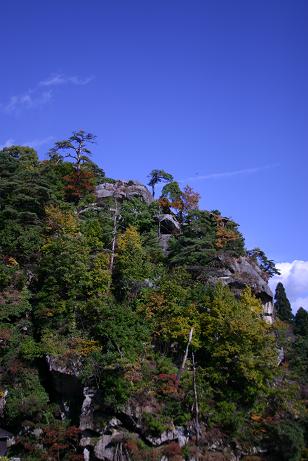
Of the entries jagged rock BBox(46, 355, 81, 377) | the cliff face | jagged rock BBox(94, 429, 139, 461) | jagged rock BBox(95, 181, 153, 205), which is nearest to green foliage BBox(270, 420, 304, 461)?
the cliff face

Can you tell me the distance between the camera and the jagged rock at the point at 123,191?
44.0 meters

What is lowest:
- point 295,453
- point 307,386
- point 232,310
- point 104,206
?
point 295,453

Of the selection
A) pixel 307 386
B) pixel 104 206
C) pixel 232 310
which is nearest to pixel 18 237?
pixel 104 206

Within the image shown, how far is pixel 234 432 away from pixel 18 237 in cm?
2066

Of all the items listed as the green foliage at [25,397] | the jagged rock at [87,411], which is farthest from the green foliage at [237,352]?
the green foliage at [25,397]

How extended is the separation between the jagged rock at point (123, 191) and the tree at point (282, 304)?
21001 millimetres

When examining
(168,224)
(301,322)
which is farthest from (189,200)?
(301,322)

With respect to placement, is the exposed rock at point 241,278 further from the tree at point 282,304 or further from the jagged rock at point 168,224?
the tree at point 282,304

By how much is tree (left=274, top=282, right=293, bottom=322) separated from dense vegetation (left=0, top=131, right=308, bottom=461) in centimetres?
1542

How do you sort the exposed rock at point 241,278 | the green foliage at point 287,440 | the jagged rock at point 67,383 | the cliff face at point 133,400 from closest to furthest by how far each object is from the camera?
1. the cliff face at point 133,400
2. the green foliage at point 287,440
3. the jagged rock at point 67,383
4. the exposed rock at point 241,278

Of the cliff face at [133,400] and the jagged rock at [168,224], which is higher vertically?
the jagged rock at [168,224]

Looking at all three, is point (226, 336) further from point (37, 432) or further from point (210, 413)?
point (37, 432)

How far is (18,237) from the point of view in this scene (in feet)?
110

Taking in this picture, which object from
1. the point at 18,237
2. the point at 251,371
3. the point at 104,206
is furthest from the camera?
the point at 104,206
